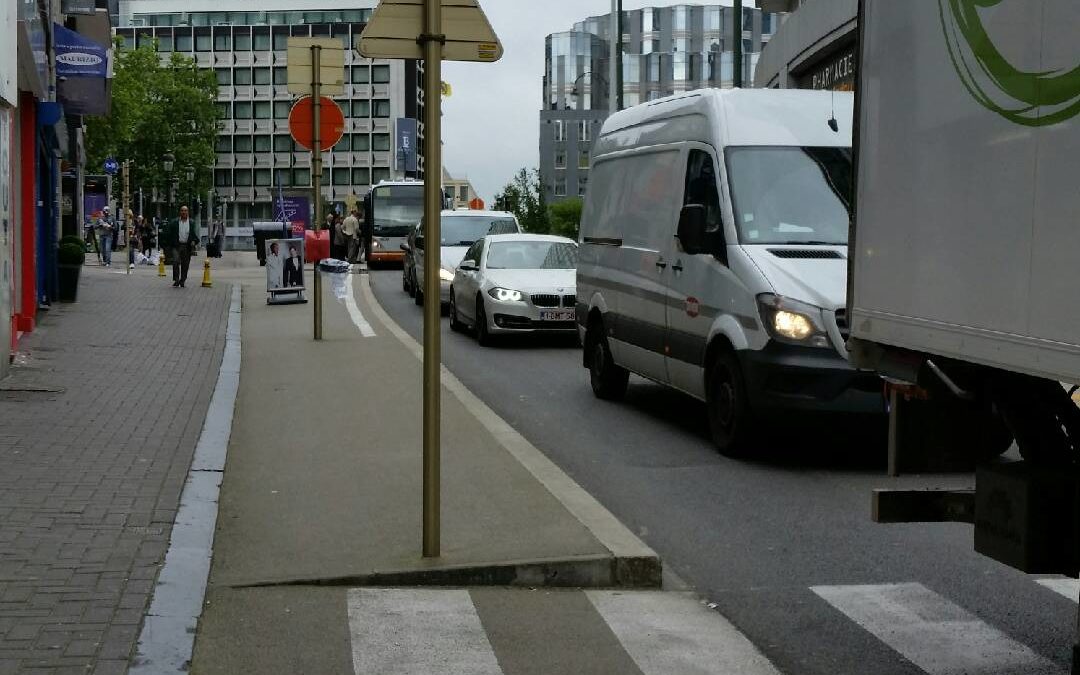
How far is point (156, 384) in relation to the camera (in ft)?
46.3

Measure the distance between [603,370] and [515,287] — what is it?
6.12m

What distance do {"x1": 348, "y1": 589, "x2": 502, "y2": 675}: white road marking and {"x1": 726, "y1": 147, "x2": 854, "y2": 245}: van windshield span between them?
487 cm

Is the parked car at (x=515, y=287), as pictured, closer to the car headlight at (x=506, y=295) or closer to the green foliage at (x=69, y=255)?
the car headlight at (x=506, y=295)

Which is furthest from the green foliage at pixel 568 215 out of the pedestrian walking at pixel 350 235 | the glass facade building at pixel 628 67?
the glass facade building at pixel 628 67

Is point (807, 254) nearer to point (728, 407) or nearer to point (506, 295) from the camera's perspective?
point (728, 407)

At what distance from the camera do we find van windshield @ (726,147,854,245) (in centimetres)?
1071

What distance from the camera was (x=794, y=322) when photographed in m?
9.96

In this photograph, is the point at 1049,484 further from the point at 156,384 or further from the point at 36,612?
the point at 156,384

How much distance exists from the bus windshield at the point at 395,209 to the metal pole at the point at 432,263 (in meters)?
36.8

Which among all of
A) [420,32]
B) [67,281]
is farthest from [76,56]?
[420,32]

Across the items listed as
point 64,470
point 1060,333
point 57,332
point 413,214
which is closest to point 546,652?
Result: point 1060,333

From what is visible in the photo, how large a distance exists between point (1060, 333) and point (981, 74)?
→ 0.89 m

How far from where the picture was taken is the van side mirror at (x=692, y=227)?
1065 cm

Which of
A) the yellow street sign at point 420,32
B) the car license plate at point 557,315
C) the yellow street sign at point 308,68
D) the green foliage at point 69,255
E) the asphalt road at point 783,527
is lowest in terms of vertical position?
the asphalt road at point 783,527
